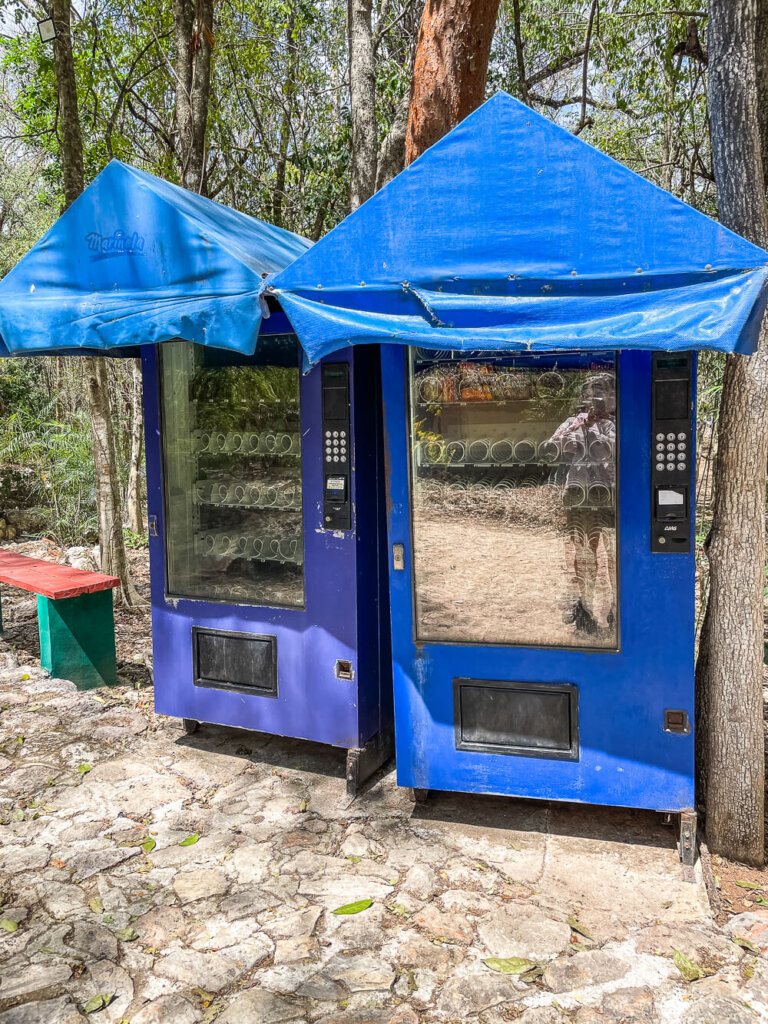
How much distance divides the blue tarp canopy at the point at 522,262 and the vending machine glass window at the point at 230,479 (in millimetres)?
980

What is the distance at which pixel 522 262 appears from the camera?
2.63 metres

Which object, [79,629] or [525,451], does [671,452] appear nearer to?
[525,451]

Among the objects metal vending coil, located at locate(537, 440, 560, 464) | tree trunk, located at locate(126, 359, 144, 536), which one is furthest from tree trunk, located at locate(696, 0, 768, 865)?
tree trunk, located at locate(126, 359, 144, 536)

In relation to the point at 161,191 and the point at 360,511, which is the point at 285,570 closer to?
the point at 360,511

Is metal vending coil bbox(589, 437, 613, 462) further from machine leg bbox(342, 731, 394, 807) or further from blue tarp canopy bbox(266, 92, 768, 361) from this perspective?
machine leg bbox(342, 731, 394, 807)

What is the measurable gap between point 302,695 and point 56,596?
1823mm

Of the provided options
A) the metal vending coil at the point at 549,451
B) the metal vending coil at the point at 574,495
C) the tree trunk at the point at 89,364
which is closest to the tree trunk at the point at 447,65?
the metal vending coil at the point at 549,451

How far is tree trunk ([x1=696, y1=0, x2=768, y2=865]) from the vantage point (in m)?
2.76

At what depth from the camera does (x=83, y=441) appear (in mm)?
9953

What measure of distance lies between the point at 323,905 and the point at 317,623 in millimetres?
1223

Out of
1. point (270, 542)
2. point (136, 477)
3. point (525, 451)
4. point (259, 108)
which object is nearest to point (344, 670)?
point (270, 542)

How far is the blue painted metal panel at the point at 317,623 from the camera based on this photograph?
11.4ft

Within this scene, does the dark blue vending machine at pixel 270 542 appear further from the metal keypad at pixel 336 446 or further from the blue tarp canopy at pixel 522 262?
the blue tarp canopy at pixel 522 262

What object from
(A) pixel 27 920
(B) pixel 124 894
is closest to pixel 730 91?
(B) pixel 124 894
